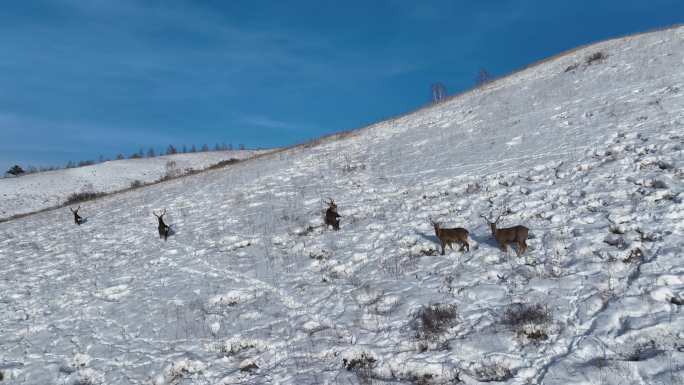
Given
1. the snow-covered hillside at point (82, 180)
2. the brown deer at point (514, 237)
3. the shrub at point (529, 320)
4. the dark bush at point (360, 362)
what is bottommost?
the dark bush at point (360, 362)

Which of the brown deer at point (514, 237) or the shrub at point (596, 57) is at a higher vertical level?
the shrub at point (596, 57)

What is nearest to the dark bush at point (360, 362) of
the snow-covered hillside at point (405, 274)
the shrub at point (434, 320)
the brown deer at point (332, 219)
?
the snow-covered hillside at point (405, 274)

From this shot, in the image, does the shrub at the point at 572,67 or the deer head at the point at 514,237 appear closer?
the deer head at the point at 514,237

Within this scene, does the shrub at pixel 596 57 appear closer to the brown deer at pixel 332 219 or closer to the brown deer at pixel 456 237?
the brown deer at pixel 332 219

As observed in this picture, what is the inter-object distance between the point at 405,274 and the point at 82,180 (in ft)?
155

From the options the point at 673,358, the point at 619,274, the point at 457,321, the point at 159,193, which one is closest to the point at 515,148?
the point at 619,274

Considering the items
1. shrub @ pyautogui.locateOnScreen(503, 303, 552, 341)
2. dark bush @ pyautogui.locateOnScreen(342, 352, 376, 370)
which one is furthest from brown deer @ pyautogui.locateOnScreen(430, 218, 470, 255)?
dark bush @ pyautogui.locateOnScreen(342, 352, 376, 370)

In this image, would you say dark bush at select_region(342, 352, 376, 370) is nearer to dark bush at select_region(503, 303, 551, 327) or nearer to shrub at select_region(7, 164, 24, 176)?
dark bush at select_region(503, 303, 551, 327)

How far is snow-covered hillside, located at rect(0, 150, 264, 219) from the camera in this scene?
136 ft

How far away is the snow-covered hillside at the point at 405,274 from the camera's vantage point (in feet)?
22.0

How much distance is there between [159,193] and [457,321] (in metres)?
22.5

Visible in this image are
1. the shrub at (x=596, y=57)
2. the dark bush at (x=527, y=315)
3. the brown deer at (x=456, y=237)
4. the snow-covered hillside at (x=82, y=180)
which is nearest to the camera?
the dark bush at (x=527, y=315)

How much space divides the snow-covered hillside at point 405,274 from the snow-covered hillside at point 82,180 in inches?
930

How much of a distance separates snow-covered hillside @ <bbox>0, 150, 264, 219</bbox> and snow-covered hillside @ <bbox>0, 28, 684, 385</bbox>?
77.5 ft
